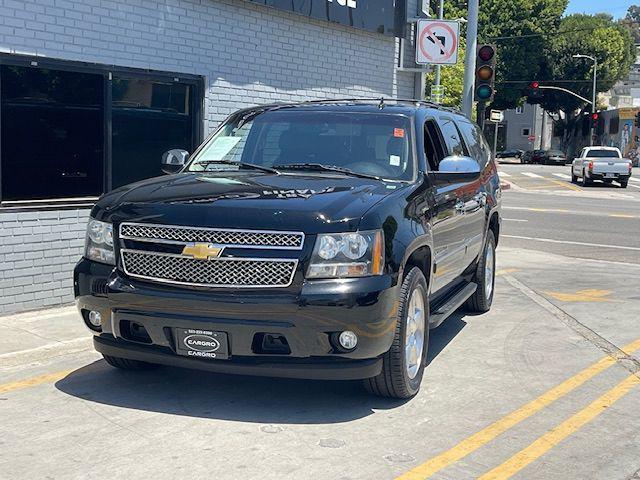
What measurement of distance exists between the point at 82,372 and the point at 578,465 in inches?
137

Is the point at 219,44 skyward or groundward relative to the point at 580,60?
groundward

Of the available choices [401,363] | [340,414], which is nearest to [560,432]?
[401,363]

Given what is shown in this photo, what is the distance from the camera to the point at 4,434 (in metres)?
4.71

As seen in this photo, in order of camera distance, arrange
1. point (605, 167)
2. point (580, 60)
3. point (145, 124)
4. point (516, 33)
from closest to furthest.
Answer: point (145, 124)
point (605, 167)
point (516, 33)
point (580, 60)

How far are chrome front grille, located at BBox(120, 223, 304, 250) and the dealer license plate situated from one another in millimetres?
521

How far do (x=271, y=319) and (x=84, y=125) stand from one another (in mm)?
4900

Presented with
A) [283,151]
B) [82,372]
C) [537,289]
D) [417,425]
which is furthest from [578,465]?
[537,289]

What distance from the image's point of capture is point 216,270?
4809 mm

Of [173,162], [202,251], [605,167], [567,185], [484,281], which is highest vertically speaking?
[173,162]

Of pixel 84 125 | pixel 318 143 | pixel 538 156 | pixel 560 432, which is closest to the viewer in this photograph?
pixel 560 432

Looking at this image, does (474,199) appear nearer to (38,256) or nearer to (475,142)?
(475,142)

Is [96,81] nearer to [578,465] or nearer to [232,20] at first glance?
[232,20]

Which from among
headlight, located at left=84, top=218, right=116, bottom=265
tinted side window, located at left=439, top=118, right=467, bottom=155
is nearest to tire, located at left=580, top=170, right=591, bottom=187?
tinted side window, located at left=439, top=118, right=467, bottom=155

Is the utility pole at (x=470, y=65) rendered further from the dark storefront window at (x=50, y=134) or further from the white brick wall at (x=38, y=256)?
the white brick wall at (x=38, y=256)
